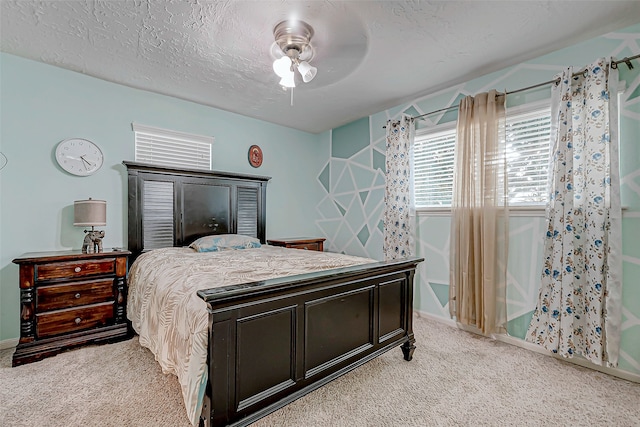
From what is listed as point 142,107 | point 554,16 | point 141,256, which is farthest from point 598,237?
point 142,107

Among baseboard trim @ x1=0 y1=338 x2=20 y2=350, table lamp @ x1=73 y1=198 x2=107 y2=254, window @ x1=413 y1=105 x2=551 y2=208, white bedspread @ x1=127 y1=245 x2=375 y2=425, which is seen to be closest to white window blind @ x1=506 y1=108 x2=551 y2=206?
window @ x1=413 y1=105 x2=551 y2=208

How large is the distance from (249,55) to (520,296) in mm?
3314

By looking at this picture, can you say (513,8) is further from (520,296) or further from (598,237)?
(520,296)

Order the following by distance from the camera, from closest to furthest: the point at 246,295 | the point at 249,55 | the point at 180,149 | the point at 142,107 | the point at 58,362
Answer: the point at 246,295 < the point at 58,362 < the point at 249,55 < the point at 142,107 < the point at 180,149

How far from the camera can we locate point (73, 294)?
8.48ft

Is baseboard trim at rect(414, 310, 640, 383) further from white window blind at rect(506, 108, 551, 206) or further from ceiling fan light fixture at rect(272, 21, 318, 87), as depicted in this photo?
ceiling fan light fixture at rect(272, 21, 318, 87)

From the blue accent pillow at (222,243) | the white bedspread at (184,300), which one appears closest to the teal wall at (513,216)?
the white bedspread at (184,300)

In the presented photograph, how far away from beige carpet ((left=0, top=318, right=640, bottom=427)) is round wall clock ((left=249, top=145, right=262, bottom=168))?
2.68 meters

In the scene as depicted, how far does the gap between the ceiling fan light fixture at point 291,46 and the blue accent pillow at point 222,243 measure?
1.93 m

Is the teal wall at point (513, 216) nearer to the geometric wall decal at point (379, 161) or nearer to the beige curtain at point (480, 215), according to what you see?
the geometric wall decal at point (379, 161)

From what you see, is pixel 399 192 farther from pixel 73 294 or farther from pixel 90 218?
pixel 73 294

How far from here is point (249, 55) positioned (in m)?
2.59

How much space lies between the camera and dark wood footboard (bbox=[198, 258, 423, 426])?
4.61 ft

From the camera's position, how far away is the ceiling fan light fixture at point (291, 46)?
2164mm
